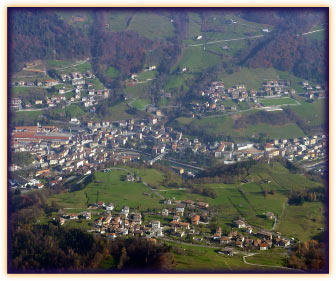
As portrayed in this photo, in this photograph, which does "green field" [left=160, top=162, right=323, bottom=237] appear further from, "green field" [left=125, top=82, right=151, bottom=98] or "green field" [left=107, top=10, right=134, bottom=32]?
"green field" [left=107, top=10, right=134, bottom=32]

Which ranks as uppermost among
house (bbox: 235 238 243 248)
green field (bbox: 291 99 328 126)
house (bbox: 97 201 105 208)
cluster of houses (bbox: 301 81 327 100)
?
cluster of houses (bbox: 301 81 327 100)

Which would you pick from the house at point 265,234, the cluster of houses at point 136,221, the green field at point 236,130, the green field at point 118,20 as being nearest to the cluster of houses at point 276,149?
the green field at point 236,130

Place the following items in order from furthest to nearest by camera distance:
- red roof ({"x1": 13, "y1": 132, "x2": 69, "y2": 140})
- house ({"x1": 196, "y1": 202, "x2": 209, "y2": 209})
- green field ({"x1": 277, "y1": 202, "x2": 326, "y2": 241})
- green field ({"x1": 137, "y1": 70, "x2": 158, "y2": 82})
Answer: green field ({"x1": 137, "y1": 70, "x2": 158, "y2": 82}) < red roof ({"x1": 13, "y1": 132, "x2": 69, "y2": 140}) < house ({"x1": 196, "y1": 202, "x2": 209, "y2": 209}) < green field ({"x1": 277, "y1": 202, "x2": 326, "y2": 241})

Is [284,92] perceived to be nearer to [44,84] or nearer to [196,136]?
[196,136]

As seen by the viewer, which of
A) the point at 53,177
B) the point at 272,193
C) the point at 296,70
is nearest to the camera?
the point at 272,193

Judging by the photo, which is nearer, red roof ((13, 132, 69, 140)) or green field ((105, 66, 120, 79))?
red roof ((13, 132, 69, 140))

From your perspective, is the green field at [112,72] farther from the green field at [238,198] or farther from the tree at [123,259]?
the tree at [123,259]

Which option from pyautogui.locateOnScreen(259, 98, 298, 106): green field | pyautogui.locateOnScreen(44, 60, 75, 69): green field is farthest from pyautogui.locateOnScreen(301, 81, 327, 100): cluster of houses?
pyautogui.locateOnScreen(44, 60, 75, 69): green field

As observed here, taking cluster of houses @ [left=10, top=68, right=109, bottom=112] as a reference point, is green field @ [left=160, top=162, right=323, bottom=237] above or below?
below

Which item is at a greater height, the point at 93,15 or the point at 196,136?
the point at 93,15

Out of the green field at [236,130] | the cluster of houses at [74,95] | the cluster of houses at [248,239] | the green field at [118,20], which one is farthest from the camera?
the green field at [118,20]

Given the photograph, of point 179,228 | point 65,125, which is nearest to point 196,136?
point 65,125
